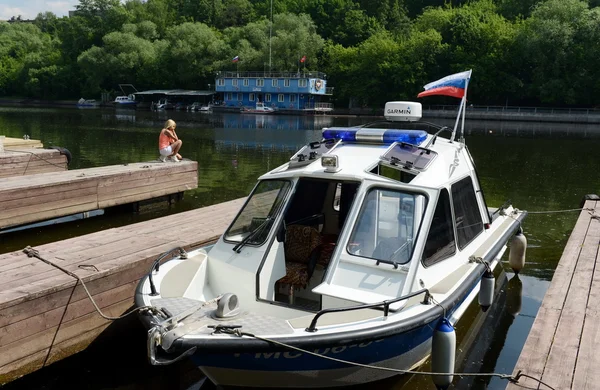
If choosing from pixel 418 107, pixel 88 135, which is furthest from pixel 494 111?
pixel 418 107

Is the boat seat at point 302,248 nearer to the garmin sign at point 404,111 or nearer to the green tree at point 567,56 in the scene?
the garmin sign at point 404,111

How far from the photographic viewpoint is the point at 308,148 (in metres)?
8.83

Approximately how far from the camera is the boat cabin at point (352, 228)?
7078 mm

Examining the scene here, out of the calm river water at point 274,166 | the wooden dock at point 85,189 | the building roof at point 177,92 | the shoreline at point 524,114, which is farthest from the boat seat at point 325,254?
the building roof at point 177,92

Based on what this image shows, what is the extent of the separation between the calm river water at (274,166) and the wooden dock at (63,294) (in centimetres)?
44

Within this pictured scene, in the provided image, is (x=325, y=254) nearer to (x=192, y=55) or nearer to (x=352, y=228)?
(x=352, y=228)

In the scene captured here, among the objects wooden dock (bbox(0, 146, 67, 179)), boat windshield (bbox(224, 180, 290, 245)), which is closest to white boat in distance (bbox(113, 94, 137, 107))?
wooden dock (bbox(0, 146, 67, 179))

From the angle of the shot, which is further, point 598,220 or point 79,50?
point 79,50

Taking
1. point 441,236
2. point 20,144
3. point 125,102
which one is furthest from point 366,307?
point 125,102

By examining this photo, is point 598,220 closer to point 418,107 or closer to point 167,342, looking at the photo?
point 418,107

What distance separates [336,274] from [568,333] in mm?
3068

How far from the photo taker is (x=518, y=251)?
11.8 m

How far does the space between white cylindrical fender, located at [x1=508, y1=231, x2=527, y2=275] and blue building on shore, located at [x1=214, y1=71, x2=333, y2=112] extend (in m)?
75.0

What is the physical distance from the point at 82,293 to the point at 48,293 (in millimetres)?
533
